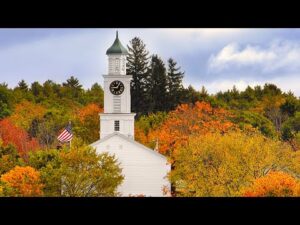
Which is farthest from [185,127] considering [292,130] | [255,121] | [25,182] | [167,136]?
[25,182]

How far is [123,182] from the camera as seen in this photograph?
55.1 metres

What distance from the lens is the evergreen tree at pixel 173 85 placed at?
3588 inches

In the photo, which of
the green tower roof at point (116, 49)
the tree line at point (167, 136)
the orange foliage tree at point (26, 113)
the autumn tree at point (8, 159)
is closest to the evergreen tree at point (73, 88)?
the tree line at point (167, 136)

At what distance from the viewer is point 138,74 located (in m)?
93.8

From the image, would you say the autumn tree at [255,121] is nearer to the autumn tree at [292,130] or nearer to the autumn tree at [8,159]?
the autumn tree at [292,130]

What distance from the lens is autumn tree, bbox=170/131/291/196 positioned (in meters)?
40.2

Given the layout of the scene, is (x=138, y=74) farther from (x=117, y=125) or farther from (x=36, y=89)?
(x=117, y=125)

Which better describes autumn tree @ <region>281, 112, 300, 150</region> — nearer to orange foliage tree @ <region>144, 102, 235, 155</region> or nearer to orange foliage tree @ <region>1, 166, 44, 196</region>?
orange foliage tree @ <region>144, 102, 235, 155</region>

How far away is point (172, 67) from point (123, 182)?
44.2 m

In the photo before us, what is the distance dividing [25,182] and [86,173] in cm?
437

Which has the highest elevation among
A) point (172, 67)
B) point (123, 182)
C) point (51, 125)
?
point (172, 67)

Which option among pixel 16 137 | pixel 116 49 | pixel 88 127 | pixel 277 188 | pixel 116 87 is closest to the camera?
pixel 277 188
